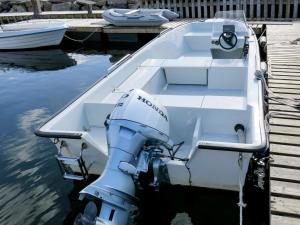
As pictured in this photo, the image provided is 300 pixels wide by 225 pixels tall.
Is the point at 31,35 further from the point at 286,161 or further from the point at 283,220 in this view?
the point at 283,220

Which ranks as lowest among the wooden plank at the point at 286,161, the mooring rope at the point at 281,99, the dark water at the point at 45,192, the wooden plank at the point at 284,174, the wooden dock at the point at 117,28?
the dark water at the point at 45,192

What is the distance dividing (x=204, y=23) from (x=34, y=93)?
384cm

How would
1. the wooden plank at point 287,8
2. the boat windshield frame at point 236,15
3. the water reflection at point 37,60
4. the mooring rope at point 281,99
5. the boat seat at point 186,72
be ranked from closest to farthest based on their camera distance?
the mooring rope at point 281,99 → the boat seat at point 186,72 → the boat windshield frame at point 236,15 → the water reflection at point 37,60 → the wooden plank at point 287,8

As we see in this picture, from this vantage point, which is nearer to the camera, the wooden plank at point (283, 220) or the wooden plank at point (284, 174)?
the wooden plank at point (283, 220)

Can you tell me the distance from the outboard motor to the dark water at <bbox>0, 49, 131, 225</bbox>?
1004 mm

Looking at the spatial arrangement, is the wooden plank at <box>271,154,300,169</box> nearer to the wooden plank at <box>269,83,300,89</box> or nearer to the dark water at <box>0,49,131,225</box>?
the wooden plank at <box>269,83,300,89</box>

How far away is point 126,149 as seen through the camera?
2.51 m

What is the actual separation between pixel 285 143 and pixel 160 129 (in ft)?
4.08

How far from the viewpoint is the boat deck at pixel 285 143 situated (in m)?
2.41

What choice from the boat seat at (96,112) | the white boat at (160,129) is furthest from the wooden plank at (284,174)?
the boat seat at (96,112)

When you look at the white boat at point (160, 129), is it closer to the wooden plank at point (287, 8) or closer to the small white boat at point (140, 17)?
the small white boat at point (140, 17)

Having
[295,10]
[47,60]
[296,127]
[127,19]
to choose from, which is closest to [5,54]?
[47,60]

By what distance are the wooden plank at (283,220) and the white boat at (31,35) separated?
9.02 meters

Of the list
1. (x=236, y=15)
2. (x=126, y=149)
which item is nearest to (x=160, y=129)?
(x=126, y=149)
